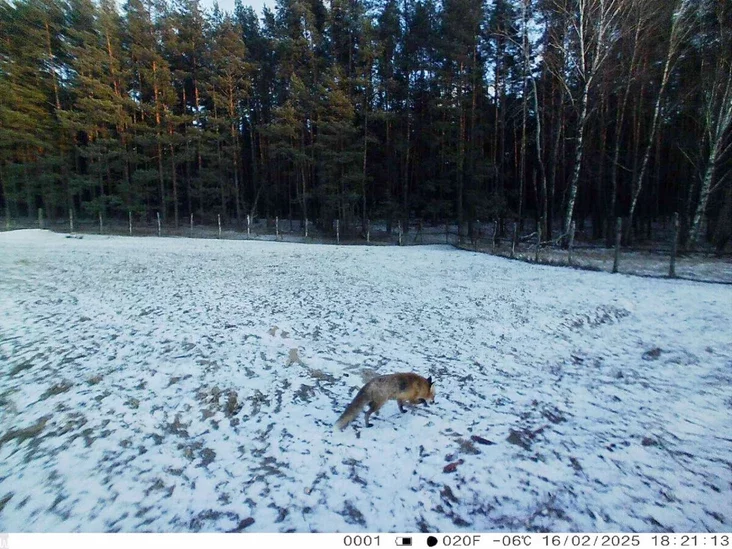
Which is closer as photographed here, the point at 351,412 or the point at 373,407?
the point at 351,412

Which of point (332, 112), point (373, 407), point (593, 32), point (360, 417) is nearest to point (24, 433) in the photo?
point (360, 417)

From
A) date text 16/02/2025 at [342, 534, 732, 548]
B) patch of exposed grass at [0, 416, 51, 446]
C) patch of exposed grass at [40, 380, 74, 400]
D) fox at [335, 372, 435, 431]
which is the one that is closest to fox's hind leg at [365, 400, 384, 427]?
fox at [335, 372, 435, 431]

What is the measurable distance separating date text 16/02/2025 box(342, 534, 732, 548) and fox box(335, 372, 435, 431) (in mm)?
1413

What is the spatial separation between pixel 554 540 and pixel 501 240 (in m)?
21.4

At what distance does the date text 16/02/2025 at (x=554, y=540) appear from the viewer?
7.95 ft

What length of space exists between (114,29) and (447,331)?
3917cm

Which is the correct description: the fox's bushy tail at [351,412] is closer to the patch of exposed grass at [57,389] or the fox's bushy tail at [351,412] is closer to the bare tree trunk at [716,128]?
the patch of exposed grass at [57,389]

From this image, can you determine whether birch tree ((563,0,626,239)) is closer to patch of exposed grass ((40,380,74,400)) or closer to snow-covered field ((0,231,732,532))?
snow-covered field ((0,231,732,532))

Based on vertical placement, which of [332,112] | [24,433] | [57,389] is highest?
[332,112]

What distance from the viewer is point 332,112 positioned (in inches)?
1059

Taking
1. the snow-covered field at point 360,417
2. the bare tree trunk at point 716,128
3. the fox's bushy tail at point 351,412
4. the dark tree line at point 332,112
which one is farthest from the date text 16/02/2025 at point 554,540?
the dark tree line at point 332,112

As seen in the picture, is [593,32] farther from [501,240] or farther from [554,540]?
[554,540]

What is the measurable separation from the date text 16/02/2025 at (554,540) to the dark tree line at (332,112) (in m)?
23.8

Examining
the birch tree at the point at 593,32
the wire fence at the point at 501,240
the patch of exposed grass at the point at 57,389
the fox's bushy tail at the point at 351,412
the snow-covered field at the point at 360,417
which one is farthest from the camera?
the birch tree at the point at 593,32
